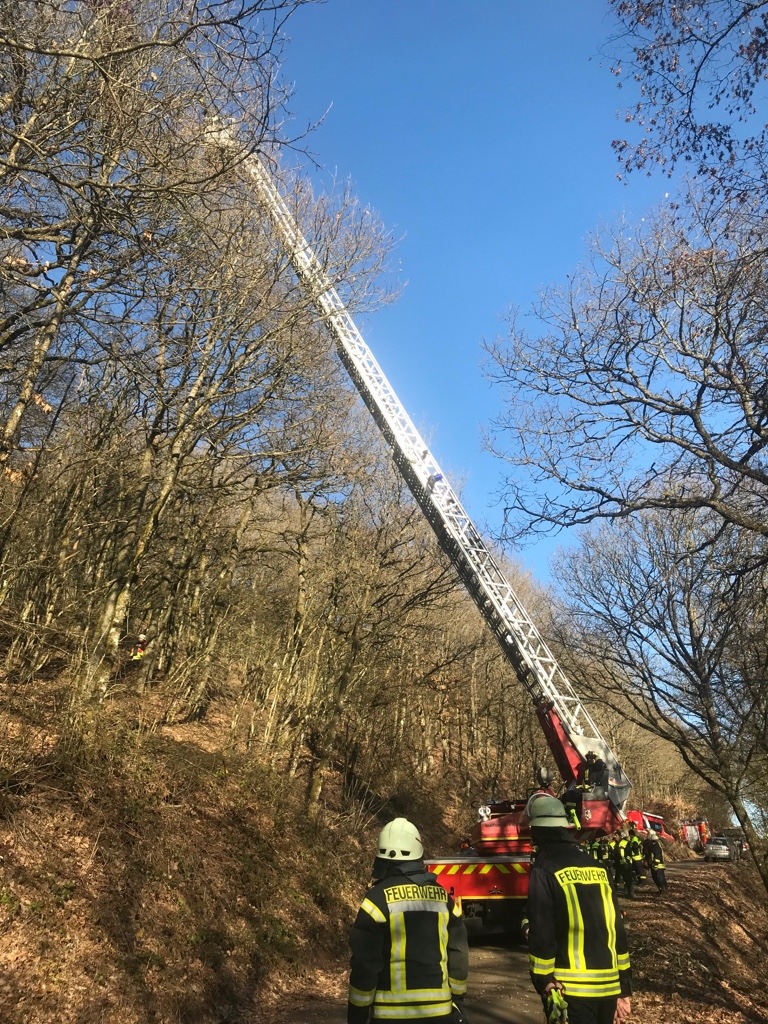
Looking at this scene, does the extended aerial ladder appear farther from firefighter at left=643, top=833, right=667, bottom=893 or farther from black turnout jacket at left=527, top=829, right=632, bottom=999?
black turnout jacket at left=527, top=829, right=632, bottom=999

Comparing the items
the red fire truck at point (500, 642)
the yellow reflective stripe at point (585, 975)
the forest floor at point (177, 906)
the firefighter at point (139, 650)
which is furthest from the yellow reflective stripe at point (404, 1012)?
→ the firefighter at point (139, 650)

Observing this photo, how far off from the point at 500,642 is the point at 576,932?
824 centimetres

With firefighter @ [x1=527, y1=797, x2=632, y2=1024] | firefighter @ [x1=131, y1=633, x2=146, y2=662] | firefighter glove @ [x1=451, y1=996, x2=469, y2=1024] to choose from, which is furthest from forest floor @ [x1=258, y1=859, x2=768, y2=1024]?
firefighter @ [x1=131, y1=633, x2=146, y2=662]

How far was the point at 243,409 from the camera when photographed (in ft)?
37.0

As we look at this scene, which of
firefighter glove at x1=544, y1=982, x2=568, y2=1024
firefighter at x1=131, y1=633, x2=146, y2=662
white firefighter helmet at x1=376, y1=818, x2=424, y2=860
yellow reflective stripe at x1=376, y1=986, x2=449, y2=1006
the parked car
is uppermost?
firefighter at x1=131, y1=633, x2=146, y2=662

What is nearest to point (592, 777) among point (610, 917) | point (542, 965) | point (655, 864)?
point (655, 864)

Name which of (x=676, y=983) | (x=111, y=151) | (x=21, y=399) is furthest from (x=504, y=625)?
(x=111, y=151)

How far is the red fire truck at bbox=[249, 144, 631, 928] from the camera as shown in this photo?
938 centimetres

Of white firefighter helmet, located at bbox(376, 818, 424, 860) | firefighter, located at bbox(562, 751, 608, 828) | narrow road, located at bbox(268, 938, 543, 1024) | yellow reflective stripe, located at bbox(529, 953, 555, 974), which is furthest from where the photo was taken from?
firefighter, located at bbox(562, 751, 608, 828)

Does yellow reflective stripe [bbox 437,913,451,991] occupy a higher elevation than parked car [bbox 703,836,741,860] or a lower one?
lower

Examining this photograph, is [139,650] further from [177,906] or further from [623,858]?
[623,858]

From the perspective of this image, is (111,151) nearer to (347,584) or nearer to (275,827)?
(275,827)

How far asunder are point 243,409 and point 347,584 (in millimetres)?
4244

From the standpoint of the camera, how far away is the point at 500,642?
11594mm
